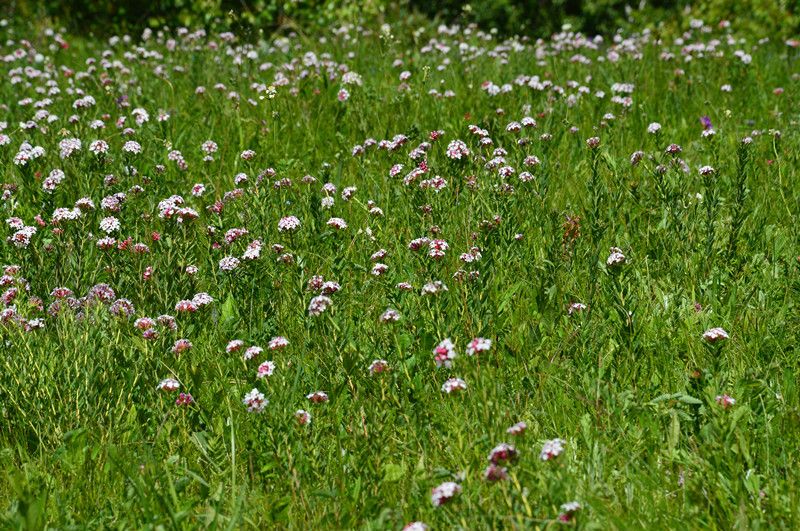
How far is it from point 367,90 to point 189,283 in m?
3.36

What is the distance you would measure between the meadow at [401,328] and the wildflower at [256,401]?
0.03 meters

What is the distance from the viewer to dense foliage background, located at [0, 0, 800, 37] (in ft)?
37.9

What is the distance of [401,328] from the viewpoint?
3.61m

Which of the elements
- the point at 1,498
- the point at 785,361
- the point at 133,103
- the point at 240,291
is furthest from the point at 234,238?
the point at 133,103

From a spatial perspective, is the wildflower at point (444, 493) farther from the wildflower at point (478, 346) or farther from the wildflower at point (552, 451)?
the wildflower at point (478, 346)

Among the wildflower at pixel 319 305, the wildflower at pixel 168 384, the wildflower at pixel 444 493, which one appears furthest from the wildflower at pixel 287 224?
the wildflower at pixel 444 493

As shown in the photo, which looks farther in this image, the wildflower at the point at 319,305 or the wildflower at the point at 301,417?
the wildflower at the point at 319,305

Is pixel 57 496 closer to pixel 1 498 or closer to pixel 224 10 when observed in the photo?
pixel 1 498

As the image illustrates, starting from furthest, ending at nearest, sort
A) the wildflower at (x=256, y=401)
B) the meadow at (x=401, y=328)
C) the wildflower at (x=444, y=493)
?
the wildflower at (x=256, y=401), the meadow at (x=401, y=328), the wildflower at (x=444, y=493)

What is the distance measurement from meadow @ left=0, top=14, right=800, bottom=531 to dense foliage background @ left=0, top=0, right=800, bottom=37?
5.55 metres

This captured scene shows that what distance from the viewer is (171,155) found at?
5406 mm

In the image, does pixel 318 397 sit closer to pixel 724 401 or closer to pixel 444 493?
pixel 444 493

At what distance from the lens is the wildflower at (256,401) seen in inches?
107

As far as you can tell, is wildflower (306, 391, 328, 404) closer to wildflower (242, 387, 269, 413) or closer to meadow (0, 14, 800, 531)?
meadow (0, 14, 800, 531)
